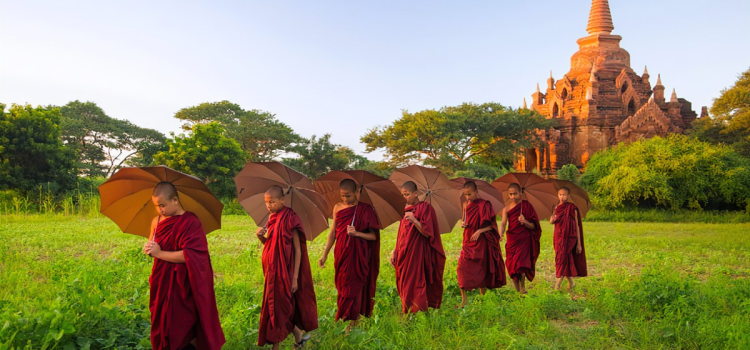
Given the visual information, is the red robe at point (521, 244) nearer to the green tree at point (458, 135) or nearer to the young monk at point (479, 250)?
the young monk at point (479, 250)

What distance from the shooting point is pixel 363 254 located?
5535mm

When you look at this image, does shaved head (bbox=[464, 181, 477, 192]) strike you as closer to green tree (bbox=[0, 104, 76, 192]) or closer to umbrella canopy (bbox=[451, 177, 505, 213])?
umbrella canopy (bbox=[451, 177, 505, 213])

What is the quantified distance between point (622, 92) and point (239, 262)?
29.8m

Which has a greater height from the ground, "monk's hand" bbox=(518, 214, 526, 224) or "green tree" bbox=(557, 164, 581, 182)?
"green tree" bbox=(557, 164, 581, 182)

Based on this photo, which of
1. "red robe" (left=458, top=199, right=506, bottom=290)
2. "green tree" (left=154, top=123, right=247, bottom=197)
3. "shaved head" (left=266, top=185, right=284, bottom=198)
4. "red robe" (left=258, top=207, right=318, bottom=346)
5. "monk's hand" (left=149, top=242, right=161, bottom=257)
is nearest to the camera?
"monk's hand" (left=149, top=242, right=161, bottom=257)

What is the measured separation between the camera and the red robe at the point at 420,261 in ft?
19.2

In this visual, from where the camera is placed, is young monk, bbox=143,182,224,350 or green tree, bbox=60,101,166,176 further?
green tree, bbox=60,101,166,176

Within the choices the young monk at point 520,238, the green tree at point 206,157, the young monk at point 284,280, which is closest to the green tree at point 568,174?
the green tree at point 206,157

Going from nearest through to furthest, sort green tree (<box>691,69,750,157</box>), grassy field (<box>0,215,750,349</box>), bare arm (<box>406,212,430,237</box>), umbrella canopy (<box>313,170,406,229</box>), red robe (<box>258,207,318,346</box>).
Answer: grassy field (<box>0,215,750,349</box>) → red robe (<box>258,207,318,346</box>) → umbrella canopy (<box>313,170,406,229</box>) → bare arm (<box>406,212,430,237</box>) → green tree (<box>691,69,750,157</box>)

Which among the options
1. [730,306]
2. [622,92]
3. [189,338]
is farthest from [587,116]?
[189,338]

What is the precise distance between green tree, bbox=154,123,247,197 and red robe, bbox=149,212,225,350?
1983cm

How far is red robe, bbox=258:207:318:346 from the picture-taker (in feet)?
14.5

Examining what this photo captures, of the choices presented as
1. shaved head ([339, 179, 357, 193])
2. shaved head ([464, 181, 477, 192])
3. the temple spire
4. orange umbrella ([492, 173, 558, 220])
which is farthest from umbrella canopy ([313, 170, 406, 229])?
the temple spire

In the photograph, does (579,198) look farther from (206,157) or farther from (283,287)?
(206,157)
